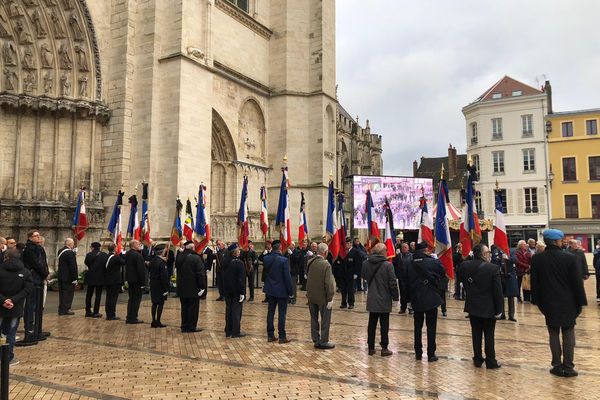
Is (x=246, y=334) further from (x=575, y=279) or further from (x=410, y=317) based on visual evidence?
(x=575, y=279)

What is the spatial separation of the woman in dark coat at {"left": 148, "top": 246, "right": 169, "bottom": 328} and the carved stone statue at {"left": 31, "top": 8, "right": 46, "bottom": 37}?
34.1 ft

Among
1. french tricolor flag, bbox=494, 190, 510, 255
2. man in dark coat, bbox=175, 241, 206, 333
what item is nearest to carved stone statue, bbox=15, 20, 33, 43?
man in dark coat, bbox=175, 241, 206, 333

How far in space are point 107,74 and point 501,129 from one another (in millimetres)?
30343

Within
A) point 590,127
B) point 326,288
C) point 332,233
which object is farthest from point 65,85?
point 590,127

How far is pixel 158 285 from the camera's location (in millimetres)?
8977

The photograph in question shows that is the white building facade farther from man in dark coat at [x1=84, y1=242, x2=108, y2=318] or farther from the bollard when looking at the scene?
the bollard

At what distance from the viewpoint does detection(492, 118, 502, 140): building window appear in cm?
3719

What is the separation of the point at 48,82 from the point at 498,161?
31836mm

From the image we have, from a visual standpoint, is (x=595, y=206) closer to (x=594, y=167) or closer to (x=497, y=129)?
(x=594, y=167)

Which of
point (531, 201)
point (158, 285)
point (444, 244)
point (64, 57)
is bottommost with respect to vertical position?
point (158, 285)

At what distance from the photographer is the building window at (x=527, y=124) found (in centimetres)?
3616

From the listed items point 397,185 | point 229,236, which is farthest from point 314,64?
point 229,236

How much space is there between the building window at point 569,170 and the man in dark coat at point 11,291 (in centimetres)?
3673

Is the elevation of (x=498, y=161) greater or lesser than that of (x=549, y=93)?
lesser
